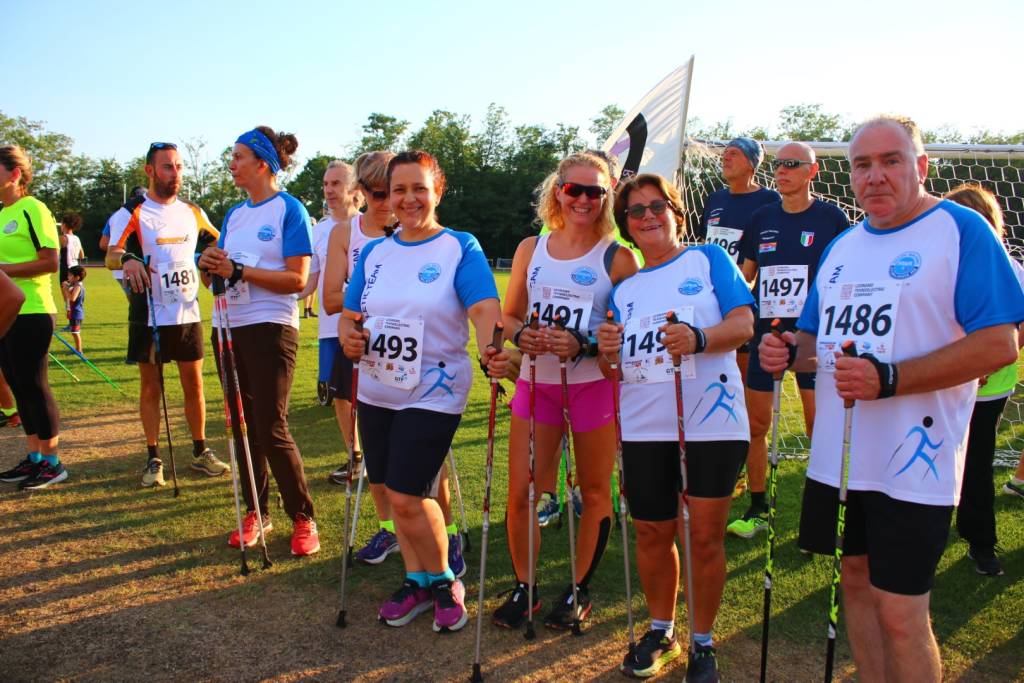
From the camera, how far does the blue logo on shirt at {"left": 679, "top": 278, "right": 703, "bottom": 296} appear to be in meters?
3.13

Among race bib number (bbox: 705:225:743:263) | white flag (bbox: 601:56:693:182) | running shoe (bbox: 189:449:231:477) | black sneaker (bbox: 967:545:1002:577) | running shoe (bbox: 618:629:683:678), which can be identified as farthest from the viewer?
white flag (bbox: 601:56:693:182)

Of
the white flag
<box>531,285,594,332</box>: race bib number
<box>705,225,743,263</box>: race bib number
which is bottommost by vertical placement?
<box>531,285,594,332</box>: race bib number

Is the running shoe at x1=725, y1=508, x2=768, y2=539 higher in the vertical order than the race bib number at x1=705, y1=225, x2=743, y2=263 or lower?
lower

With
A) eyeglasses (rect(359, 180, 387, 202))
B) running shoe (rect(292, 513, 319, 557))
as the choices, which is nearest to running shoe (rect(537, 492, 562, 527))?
running shoe (rect(292, 513, 319, 557))

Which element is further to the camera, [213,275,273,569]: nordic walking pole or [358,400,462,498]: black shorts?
[213,275,273,569]: nordic walking pole

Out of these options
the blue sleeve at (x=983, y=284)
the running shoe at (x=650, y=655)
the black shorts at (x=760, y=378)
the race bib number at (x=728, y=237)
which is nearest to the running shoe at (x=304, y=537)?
the running shoe at (x=650, y=655)

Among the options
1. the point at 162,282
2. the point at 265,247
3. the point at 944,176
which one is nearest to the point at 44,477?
the point at 162,282

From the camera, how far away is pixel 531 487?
3482 mm

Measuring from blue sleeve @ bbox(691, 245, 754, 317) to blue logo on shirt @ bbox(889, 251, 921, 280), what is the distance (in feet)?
2.34

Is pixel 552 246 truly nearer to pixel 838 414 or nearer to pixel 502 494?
pixel 838 414

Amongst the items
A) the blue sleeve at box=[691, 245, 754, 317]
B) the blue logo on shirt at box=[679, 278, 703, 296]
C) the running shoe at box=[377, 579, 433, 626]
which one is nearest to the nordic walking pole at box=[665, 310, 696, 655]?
the blue logo on shirt at box=[679, 278, 703, 296]

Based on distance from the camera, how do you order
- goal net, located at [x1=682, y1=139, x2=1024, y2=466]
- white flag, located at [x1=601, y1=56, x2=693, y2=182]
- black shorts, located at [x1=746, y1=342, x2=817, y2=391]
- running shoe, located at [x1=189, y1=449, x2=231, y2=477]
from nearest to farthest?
black shorts, located at [x1=746, y1=342, x2=817, y2=391] < running shoe, located at [x1=189, y1=449, x2=231, y2=477] < goal net, located at [x1=682, y1=139, x2=1024, y2=466] < white flag, located at [x1=601, y1=56, x2=693, y2=182]

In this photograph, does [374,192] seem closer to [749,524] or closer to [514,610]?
[514,610]

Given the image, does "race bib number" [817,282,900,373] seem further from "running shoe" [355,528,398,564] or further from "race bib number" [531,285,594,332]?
"running shoe" [355,528,398,564]
